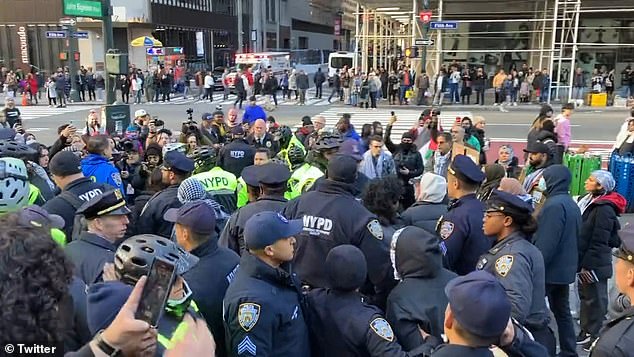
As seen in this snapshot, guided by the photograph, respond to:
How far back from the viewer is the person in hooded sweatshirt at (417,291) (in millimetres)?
3279

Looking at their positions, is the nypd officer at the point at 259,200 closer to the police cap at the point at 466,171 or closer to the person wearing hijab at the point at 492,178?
the police cap at the point at 466,171

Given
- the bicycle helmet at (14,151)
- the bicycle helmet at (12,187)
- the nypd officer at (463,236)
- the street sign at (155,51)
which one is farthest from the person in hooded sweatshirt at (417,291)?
the street sign at (155,51)

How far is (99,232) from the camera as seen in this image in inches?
146

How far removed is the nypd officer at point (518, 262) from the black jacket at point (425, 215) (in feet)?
2.51

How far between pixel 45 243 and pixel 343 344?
184 centimetres

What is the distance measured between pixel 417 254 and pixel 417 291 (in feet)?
0.70

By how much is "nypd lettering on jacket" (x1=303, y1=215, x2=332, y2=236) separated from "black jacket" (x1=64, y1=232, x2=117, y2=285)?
136 cm

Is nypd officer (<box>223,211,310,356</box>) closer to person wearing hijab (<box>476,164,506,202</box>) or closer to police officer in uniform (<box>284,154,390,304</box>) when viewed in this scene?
police officer in uniform (<box>284,154,390,304</box>)

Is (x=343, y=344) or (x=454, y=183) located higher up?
(x=454, y=183)

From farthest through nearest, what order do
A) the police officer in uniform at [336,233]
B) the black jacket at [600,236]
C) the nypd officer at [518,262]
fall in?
the black jacket at [600,236]
the police officer in uniform at [336,233]
the nypd officer at [518,262]

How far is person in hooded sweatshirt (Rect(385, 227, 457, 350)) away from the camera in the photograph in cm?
328

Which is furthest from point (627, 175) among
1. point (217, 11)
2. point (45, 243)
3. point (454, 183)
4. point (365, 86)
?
point (217, 11)

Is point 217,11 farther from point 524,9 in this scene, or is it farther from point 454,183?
point 454,183

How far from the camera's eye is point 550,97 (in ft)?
87.9
